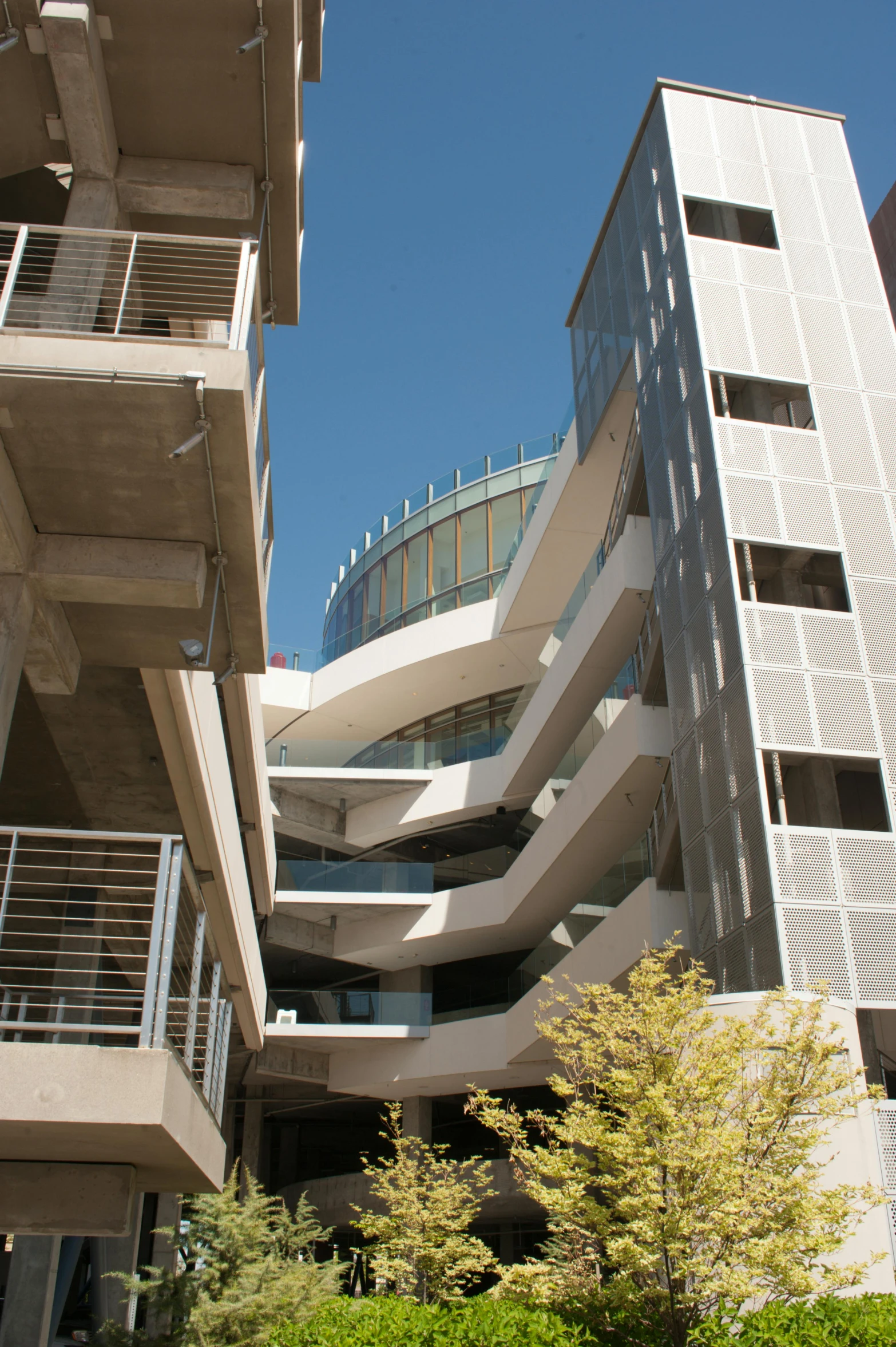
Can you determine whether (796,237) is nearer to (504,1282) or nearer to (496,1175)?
(504,1282)

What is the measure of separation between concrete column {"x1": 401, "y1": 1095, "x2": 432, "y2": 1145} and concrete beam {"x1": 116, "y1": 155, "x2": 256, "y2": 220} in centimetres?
2456

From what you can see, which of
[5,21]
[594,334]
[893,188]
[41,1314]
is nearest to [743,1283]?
[41,1314]

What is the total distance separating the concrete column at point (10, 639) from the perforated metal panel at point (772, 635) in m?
10.2

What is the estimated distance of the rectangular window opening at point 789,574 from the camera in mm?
15828

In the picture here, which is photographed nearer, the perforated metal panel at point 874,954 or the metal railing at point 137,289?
the metal railing at point 137,289

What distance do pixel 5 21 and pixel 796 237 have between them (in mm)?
13821

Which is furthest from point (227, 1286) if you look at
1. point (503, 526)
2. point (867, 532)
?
point (503, 526)

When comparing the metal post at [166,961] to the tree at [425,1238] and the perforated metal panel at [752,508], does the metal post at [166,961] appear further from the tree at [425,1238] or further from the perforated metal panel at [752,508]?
the tree at [425,1238]

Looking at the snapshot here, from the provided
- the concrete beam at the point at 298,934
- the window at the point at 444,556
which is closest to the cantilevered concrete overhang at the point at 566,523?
the window at the point at 444,556

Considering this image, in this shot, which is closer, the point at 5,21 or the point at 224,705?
the point at 5,21

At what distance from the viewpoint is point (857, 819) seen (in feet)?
51.9

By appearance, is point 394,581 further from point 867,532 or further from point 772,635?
point 772,635

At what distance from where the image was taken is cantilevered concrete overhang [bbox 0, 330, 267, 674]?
6.17m

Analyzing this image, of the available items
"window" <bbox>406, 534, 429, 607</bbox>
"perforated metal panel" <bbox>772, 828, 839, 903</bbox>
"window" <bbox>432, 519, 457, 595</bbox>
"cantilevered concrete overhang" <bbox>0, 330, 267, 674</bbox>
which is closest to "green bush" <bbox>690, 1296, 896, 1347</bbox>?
"perforated metal panel" <bbox>772, 828, 839, 903</bbox>
